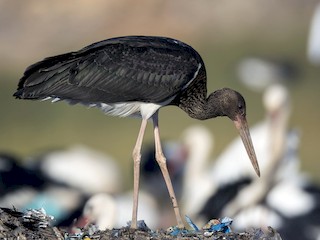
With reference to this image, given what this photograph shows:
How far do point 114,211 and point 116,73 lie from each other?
343 cm

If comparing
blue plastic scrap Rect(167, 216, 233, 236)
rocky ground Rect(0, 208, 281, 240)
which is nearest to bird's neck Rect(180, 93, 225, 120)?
blue plastic scrap Rect(167, 216, 233, 236)

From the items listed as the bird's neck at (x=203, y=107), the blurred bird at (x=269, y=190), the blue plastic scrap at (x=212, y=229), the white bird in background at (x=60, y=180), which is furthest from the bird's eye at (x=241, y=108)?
the white bird in background at (x=60, y=180)

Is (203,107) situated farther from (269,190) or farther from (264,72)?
(264,72)

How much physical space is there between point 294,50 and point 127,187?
4.28 meters

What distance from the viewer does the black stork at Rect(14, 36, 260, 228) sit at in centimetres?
823

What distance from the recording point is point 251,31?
17.5m

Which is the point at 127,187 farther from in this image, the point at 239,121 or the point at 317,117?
the point at 239,121

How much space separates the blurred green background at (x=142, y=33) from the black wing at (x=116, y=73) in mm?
6386

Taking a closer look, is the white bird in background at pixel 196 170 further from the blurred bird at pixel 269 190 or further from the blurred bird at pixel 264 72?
the blurred bird at pixel 264 72

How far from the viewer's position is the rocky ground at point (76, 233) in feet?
24.1

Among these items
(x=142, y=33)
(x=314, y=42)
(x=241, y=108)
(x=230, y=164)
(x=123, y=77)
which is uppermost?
(x=123, y=77)

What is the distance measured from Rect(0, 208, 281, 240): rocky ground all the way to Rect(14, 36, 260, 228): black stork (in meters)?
0.59

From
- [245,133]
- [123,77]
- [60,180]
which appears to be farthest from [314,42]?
[123,77]

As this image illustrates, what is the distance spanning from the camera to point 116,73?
8.38 m
